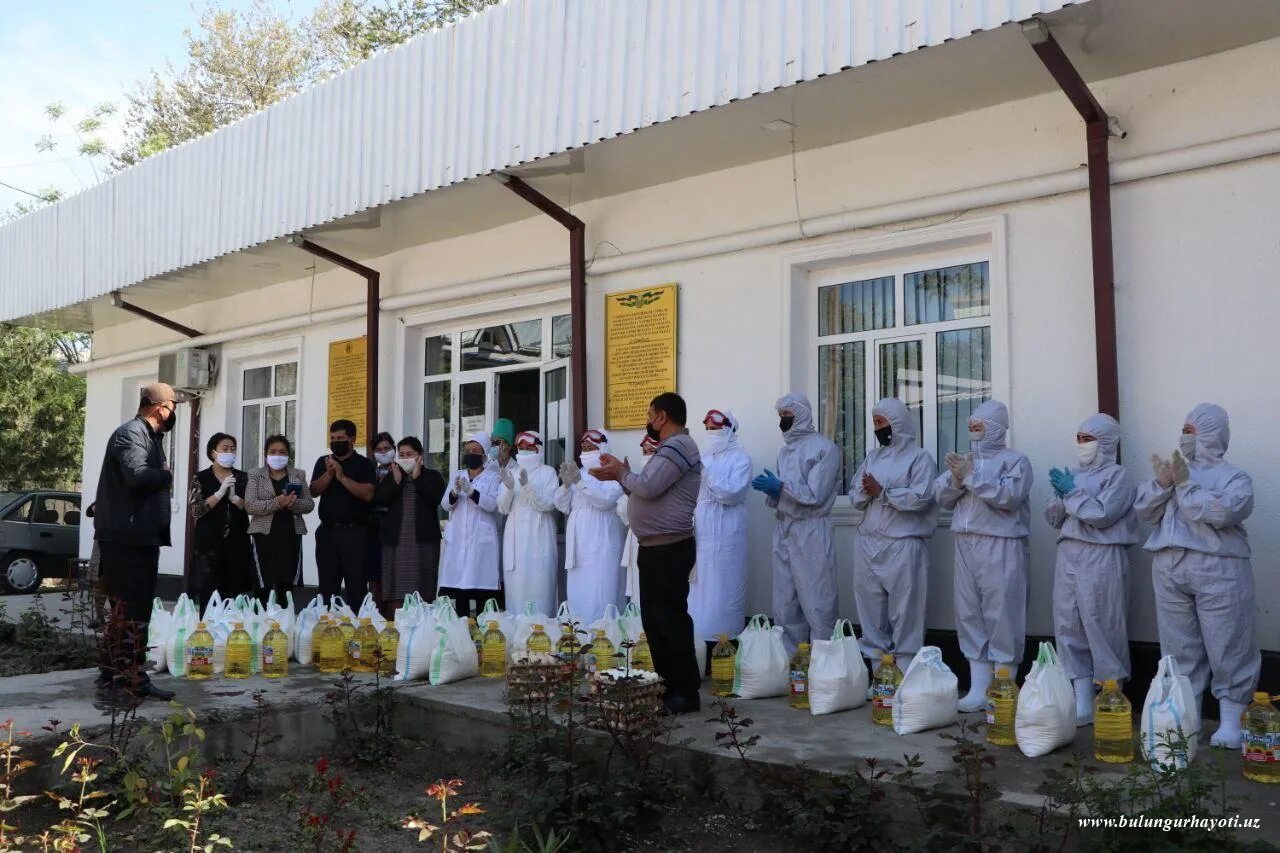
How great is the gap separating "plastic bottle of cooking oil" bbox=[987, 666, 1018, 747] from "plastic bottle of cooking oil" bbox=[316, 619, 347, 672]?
3843 mm

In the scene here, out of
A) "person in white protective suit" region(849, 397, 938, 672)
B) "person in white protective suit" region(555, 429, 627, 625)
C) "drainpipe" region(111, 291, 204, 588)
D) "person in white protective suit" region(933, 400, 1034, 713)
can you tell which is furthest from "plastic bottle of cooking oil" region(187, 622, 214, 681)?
"drainpipe" region(111, 291, 204, 588)

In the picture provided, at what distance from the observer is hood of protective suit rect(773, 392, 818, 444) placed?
6344 millimetres

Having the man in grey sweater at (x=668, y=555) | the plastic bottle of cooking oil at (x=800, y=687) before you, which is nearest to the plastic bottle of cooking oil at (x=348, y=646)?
the man in grey sweater at (x=668, y=555)

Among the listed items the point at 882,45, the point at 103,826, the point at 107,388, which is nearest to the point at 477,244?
the point at 882,45

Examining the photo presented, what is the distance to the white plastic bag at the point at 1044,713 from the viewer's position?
4312 mm

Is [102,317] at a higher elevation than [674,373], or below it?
Answer: higher

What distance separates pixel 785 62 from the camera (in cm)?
559

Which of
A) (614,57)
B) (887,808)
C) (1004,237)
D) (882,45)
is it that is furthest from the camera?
(614,57)

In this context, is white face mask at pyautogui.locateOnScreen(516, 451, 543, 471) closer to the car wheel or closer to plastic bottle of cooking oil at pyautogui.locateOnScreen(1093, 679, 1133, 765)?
plastic bottle of cooking oil at pyautogui.locateOnScreen(1093, 679, 1133, 765)

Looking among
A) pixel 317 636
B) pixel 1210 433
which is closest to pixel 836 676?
pixel 1210 433

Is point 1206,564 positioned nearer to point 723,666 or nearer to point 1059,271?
point 1059,271

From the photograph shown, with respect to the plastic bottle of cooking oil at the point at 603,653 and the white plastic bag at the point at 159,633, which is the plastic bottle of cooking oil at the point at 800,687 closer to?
the plastic bottle of cooking oil at the point at 603,653

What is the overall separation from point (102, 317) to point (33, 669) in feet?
20.8

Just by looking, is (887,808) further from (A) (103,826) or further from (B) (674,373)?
(B) (674,373)
